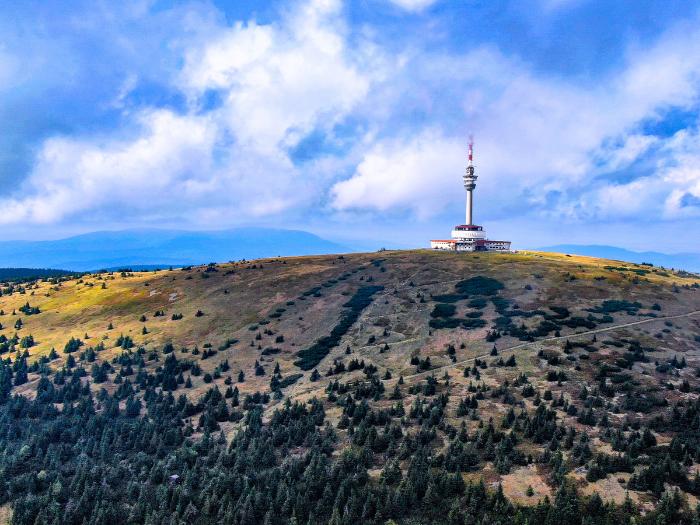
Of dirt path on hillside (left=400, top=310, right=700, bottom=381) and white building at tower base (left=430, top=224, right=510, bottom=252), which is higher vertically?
white building at tower base (left=430, top=224, right=510, bottom=252)

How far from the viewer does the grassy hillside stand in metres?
55.0

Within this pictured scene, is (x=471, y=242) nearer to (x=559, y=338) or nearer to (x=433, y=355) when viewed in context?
(x=559, y=338)

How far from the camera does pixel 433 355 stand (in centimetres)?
9131

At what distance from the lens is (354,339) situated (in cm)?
10425

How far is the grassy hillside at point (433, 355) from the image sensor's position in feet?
180

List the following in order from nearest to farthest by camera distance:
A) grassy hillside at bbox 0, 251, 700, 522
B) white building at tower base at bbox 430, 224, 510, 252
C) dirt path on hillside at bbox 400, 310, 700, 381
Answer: grassy hillside at bbox 0, 251, 700, 522 < dirt path on hillside at bbox 400, 310, 700, 381 < white building at tower base at bbox 430, 224, 510, 252

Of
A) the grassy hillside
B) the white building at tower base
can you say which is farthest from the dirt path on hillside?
the white building at tower base

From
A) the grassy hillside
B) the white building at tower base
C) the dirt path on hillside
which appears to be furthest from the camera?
the white building at tower base

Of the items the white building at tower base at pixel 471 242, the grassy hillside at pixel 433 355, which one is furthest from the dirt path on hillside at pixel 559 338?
the white building at tower base at pixel 471 242

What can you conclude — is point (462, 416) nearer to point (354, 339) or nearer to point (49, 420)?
point (354, 339)

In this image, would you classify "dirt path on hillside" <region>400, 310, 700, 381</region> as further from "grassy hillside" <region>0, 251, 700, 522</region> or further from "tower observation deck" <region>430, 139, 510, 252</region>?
"tower observation deck" <region>430, 139, 510, 252</region>

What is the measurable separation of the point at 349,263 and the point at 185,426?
333ft

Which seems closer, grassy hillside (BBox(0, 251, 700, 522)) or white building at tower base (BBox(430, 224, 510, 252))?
grassy hillside (BBox(0, 251, 700, 522))

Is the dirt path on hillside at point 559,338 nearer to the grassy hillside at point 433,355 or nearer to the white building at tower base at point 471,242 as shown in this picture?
the grassy hillside at point 433,355
